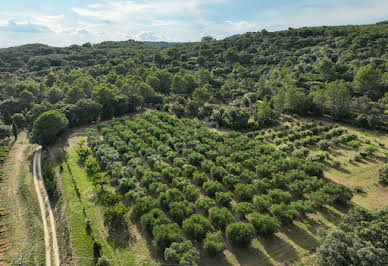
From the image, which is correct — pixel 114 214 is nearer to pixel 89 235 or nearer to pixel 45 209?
pixel 89 235

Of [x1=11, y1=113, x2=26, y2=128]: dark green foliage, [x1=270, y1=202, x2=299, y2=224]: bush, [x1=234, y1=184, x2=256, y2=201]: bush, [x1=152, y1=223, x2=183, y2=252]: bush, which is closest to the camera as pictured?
[x1=152, y1=223, x2=183, y2=252]: bush

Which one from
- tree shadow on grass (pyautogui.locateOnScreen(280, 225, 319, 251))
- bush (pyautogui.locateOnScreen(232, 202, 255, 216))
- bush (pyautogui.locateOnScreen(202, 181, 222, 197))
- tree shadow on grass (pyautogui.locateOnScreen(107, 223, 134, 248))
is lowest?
tree shadow on grass (pyautogui.locateOnScreen(280, 225, 319, 251))

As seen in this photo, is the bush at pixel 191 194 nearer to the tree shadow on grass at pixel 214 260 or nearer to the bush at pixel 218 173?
the bush at pixel 218 173

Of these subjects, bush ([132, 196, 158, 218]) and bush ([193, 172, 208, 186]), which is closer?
bush ([132, 196, 158, 218])

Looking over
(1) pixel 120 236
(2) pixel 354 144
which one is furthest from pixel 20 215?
(2) pixel 354 144

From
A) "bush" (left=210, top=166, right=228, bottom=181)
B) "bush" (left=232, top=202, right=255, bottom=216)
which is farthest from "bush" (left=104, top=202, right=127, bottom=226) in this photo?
"bush" (left=210, top=166, right=228, bottom=181)

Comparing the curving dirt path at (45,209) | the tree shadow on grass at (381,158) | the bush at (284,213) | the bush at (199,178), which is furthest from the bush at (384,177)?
the curving dirt path at (45,209)

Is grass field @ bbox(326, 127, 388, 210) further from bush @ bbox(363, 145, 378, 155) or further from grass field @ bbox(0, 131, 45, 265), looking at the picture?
grass field @ bbox(0, 131, 45, 265)
